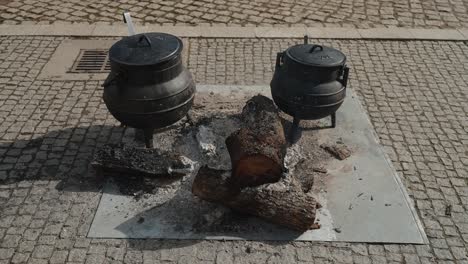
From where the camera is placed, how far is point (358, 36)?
880 cm

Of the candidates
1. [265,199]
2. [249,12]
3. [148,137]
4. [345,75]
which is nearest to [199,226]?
[265,199]

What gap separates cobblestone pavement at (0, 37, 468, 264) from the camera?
4.34 meters

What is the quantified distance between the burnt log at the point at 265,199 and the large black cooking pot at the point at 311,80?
116cm

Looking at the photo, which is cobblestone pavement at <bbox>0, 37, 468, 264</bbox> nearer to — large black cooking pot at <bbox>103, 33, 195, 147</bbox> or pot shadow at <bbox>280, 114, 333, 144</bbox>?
pot shadow at <bbox>280, 114, 333, 144</bbox>

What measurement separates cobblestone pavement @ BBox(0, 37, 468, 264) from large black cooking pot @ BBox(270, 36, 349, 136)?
A: 4.28 feet

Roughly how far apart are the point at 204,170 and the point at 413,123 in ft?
11.8

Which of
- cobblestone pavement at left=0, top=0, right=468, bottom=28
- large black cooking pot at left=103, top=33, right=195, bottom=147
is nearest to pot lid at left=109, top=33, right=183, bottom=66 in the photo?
large black cooking pot at left=103, top=33, right=195, bottom=147

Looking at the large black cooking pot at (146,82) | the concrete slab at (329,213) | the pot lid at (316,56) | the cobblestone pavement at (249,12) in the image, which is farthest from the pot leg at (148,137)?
the cobblestone pavement at (249,12)

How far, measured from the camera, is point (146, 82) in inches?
186

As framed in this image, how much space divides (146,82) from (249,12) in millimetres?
5479

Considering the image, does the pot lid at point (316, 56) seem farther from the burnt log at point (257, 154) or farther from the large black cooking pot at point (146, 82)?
the large black cooking pot at point (146, 82)

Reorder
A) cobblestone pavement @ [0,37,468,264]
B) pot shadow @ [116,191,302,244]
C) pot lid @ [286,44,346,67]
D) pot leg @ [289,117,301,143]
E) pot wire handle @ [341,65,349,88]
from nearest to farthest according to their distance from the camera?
1. cobblestone pavement @ [0,37,468,264]
2. pot shadow @ [116,191,302,244]
3. pot lid @ [286,44,346,67]
4. pot wire handle @ [341,65,349,88]
5. pot leg @ [289,117,301,143]

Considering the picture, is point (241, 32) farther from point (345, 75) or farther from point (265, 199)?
point (265, 199)

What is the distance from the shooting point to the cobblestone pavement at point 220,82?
4.34 m
